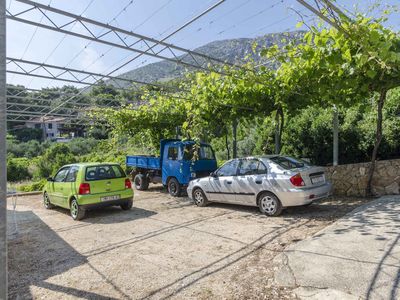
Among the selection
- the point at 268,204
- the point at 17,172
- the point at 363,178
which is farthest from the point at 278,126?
the point at 17,172

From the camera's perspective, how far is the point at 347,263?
4371mm

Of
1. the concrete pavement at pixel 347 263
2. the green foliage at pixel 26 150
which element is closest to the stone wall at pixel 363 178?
the concrete pavement at pixel 347 263

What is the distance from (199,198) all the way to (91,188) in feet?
10.6

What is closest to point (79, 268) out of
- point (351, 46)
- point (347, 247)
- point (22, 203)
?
point (347, 247)

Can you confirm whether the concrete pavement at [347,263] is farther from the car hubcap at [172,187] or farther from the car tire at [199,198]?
the car hubcap at [172,187]

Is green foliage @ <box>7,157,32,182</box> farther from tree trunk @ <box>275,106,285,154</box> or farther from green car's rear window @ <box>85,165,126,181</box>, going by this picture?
tree trunk @ <box>275,106,285,154</box>

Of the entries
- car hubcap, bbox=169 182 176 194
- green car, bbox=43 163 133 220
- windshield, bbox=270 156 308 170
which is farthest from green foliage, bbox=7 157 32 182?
windshield, bbox=270 156 308 170

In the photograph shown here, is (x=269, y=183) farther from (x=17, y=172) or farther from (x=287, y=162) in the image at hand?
(x=17, y=172)

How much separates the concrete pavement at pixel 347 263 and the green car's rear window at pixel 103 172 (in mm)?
5458

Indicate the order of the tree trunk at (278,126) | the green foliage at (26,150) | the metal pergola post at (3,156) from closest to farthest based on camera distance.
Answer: the metal pergola post at (3,156) < the tree trunk at (278,126) < the green foliage at (26,150)

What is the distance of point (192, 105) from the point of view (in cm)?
1143

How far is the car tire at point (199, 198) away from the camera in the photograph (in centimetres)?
962

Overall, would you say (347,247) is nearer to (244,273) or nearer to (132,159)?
(244,273)

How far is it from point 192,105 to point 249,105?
205cm
